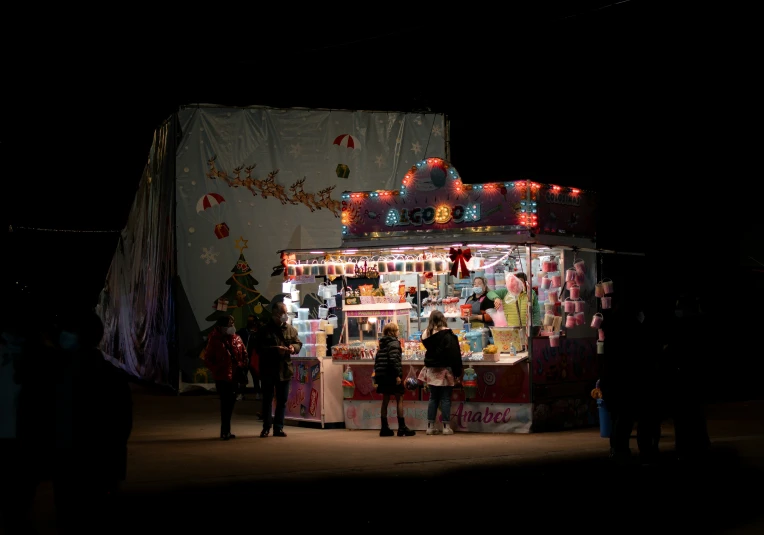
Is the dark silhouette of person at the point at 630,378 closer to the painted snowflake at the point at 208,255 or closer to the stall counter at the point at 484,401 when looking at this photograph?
the stall counter at the point at 484,401

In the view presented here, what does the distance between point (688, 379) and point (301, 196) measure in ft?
48.5

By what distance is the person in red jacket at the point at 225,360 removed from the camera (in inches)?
595

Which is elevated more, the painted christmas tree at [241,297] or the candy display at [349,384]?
the painted christmas tree at [241,297]

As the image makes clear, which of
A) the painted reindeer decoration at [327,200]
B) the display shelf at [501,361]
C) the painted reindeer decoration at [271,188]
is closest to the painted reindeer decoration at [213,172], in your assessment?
the painted reindeer decoration at [271,188]

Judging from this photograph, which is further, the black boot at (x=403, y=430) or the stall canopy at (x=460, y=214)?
the stall canopy at (x=460, y=214)

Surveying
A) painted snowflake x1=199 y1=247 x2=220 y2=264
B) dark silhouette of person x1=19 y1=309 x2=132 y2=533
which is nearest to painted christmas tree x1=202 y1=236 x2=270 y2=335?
painted snowflake x1=199 y1=247 x2=220 y2=264

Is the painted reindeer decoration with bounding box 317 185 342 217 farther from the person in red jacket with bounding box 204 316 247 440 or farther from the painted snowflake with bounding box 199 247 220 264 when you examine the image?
the person in red jacket with bounding box 204 316 247 440

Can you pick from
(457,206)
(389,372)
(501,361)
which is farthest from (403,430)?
(457,206)

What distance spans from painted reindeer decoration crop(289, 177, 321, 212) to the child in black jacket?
32.5 feet

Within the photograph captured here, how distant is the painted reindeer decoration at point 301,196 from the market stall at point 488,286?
6.61 meters

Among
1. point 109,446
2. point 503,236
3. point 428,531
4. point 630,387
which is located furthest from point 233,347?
point 109,446

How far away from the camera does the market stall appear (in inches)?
638

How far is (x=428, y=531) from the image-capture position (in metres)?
8.12

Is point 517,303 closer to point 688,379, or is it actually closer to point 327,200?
point 688,379
